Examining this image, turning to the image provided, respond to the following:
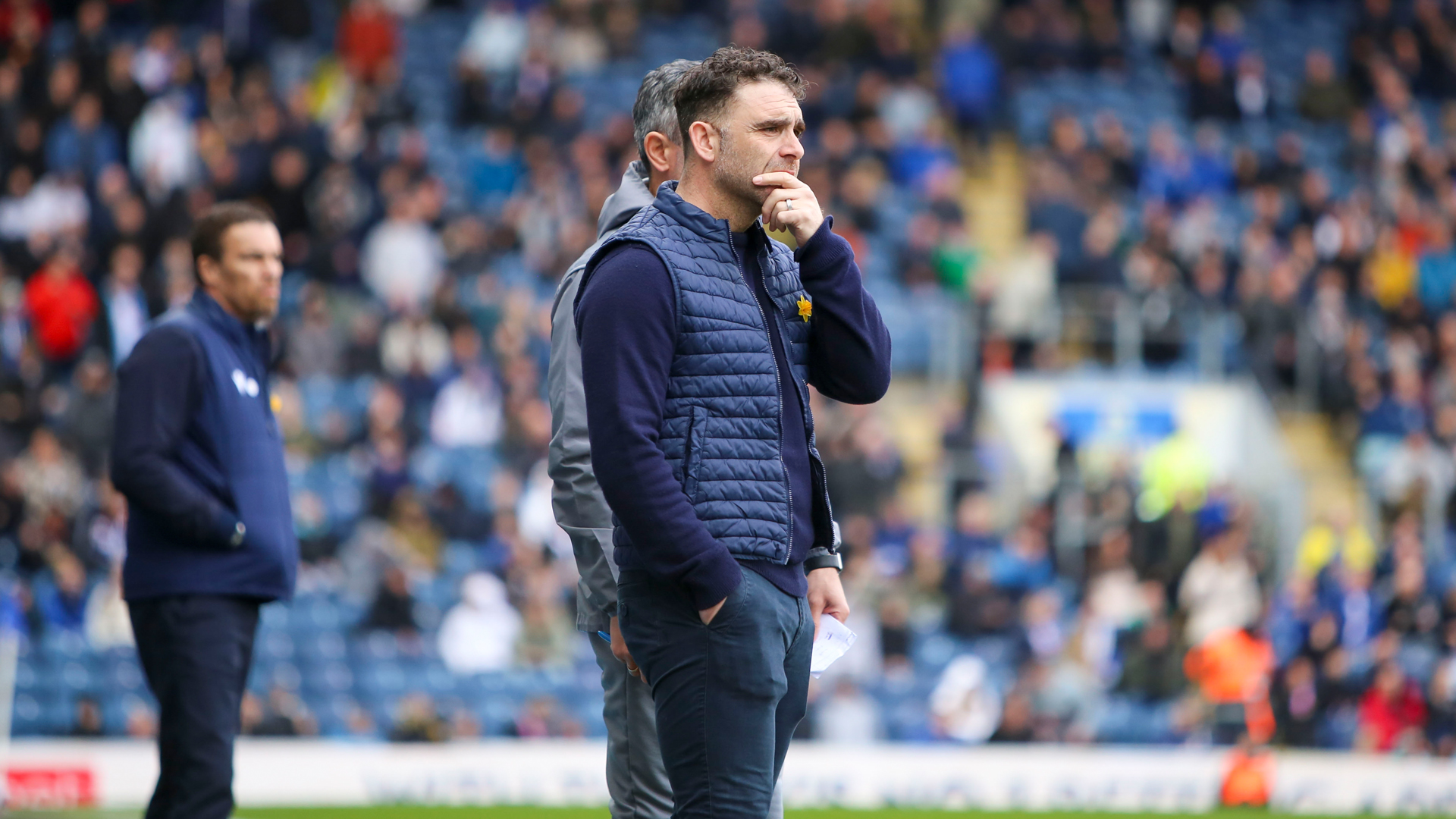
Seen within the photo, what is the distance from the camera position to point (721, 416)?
3479 mm

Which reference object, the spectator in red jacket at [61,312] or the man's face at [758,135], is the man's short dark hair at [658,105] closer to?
the man's face at [758,135]

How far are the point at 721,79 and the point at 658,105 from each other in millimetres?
789

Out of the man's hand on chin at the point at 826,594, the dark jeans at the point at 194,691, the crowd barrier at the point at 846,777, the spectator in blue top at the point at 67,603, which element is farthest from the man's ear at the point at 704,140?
the spectator in blue top at the point at 67,603

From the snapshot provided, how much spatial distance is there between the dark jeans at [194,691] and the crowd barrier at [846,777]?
5800mm

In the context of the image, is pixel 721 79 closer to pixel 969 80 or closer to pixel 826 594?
pixel 826 594

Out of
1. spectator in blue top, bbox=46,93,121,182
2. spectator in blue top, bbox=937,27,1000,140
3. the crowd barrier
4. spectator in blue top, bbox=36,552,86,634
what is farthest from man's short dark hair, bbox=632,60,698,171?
spectator in blue top, bbox=937,27,1000,140

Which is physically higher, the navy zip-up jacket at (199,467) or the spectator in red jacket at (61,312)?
the spectator in red jacket at (61,312)

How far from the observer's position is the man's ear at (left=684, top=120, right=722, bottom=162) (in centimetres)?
360

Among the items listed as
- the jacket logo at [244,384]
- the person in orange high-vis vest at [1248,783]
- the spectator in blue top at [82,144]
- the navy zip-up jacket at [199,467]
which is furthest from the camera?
the spectator in blue top at [82,144]

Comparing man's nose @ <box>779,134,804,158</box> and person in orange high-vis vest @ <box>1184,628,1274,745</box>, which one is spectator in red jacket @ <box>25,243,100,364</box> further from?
man's nose @ <box>779,134,804,158</box>

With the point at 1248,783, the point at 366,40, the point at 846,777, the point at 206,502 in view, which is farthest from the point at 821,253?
the point at 366,40

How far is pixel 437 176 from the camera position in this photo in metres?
16.3

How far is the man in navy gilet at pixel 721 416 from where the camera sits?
338cm

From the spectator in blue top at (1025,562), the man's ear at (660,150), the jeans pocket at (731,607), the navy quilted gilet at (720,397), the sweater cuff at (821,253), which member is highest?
the man's ear at (660,150)
